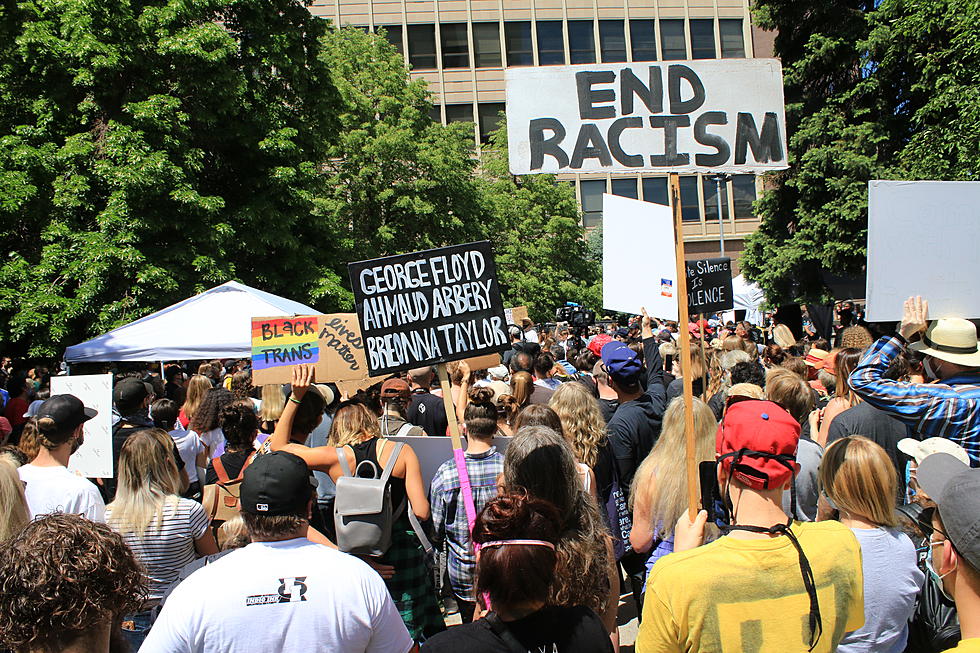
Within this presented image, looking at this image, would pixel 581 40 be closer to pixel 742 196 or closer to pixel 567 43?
pixel 567 43

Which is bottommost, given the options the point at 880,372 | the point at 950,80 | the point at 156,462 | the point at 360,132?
the point at 156,462

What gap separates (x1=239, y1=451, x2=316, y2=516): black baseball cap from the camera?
274 centimetres

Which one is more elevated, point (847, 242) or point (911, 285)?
point (847, 242)

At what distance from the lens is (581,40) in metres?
49.7

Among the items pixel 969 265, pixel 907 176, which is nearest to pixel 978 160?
pixel 907 176

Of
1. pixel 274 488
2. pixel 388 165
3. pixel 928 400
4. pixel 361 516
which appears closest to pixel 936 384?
pixel 928 400

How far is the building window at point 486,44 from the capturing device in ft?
160

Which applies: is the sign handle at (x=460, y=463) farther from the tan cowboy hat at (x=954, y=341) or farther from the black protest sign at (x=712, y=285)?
the black protest sign at (x=712, y=285)

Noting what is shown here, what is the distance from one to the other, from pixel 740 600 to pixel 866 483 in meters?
1.33

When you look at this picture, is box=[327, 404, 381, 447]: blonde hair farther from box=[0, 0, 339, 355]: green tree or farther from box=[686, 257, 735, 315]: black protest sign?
box=[0, 0, 339, 355]: green tree

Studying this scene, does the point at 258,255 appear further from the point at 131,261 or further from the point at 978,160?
the point at 978,160

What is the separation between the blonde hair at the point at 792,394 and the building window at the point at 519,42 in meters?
46.2

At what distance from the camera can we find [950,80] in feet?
54.8

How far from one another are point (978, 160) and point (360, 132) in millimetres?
17594
